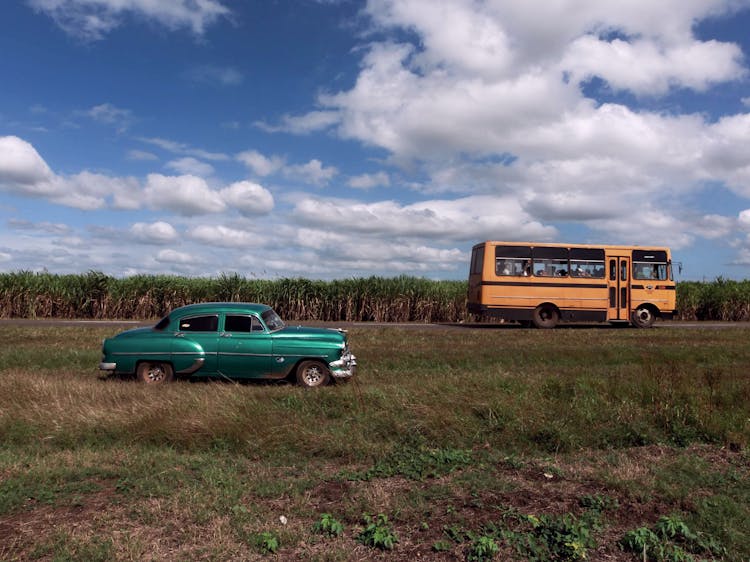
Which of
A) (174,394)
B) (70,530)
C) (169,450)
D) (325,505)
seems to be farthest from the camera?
(174,394)

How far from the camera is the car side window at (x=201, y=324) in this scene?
10531 millimetres

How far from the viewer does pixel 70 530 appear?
4.39 meters

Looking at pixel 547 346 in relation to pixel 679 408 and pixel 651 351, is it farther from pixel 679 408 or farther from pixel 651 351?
pixel 679 408

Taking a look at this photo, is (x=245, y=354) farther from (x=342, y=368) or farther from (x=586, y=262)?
(x=586, y=262)

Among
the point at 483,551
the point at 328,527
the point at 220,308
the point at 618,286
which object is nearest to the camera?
the point at 483,551

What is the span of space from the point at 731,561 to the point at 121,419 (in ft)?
21.9

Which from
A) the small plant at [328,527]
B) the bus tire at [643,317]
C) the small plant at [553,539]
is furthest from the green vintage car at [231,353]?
the bus tire at [643,317]

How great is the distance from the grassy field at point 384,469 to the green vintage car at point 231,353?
1.78 feet

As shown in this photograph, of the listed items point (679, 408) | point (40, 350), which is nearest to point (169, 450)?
point (679, 408)

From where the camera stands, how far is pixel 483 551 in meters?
4.02

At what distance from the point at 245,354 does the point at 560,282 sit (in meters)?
15.1

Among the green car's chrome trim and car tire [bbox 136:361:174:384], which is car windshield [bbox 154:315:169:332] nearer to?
car tire [bbox 136:361:174:384]

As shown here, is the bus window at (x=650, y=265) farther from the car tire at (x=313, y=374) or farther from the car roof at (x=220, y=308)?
the car roof at (x=220, y=308)

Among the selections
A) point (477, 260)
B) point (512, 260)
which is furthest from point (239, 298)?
point (512, 260)
